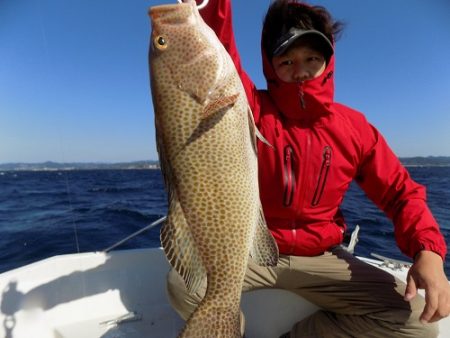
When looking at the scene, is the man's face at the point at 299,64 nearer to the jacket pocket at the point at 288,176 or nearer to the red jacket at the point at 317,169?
the red jacket at the point at 317,169

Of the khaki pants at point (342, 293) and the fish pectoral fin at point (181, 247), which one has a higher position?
the fish pectoral fin at point (181, 247)

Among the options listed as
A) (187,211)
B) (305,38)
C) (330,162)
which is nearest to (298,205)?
(330,162)

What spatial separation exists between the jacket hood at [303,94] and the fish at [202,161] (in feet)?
2.40

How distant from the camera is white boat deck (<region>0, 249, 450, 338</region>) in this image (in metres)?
3.38

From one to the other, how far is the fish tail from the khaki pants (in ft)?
1.83

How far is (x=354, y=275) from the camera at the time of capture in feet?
9.25

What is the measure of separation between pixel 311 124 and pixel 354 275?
1288 millimetres

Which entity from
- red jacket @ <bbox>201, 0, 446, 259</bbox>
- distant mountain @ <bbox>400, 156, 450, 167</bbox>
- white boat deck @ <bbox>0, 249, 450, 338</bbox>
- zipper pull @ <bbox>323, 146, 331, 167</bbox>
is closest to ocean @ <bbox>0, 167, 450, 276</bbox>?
white boat deck @ <bbox>0, 249, 450, 338</bbox>

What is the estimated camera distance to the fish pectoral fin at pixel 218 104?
1.99 meters

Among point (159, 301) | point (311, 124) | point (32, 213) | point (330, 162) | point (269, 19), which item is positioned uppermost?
point (269, 19)

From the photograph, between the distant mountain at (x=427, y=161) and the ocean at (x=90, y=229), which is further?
the distant mountain at (x=427, y=161)

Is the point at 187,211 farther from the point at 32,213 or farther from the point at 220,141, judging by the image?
the point at 32,213

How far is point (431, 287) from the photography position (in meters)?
2.28

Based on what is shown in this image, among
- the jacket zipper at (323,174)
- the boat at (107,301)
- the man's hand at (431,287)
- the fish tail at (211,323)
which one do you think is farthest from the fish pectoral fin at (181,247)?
the boat at (107,301)
